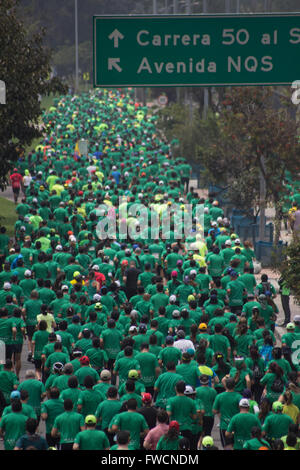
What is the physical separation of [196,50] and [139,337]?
439 cm

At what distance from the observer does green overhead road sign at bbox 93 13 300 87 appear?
12023mm

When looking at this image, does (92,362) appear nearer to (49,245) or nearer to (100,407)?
(100,407)

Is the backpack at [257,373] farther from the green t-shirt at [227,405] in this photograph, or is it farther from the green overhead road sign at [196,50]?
the green overhead road sign at [196,50]

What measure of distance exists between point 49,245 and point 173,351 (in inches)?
326

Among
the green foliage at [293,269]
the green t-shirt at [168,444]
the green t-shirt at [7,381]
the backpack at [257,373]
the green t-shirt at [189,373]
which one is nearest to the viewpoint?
the green t-shirt at [168,444]

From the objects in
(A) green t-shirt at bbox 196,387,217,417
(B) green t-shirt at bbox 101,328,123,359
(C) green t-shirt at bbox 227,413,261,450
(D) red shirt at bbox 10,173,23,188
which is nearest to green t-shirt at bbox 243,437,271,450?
(C) green t-shirt at bbox 227,413,261,450

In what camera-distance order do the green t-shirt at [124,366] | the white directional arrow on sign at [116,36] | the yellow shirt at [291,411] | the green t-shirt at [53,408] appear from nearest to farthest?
the white directional arrow on sign at [116,36]
the yellow shirt at [291,411]
the green t-shirt at [53,408]
the green t-shirt at [124,366]

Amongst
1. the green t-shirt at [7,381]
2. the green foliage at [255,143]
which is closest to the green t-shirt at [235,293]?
the green t-shirt at [7,381]

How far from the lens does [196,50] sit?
12.2 m

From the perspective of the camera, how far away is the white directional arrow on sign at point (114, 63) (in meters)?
12.1


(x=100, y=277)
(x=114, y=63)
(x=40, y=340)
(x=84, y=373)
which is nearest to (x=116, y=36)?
(x=114, y=63)

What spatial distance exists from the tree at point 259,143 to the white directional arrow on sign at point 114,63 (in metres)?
14.1

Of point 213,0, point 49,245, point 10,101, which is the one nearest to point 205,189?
point 10,101

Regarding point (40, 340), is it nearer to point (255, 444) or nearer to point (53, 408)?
point (53, 408)
